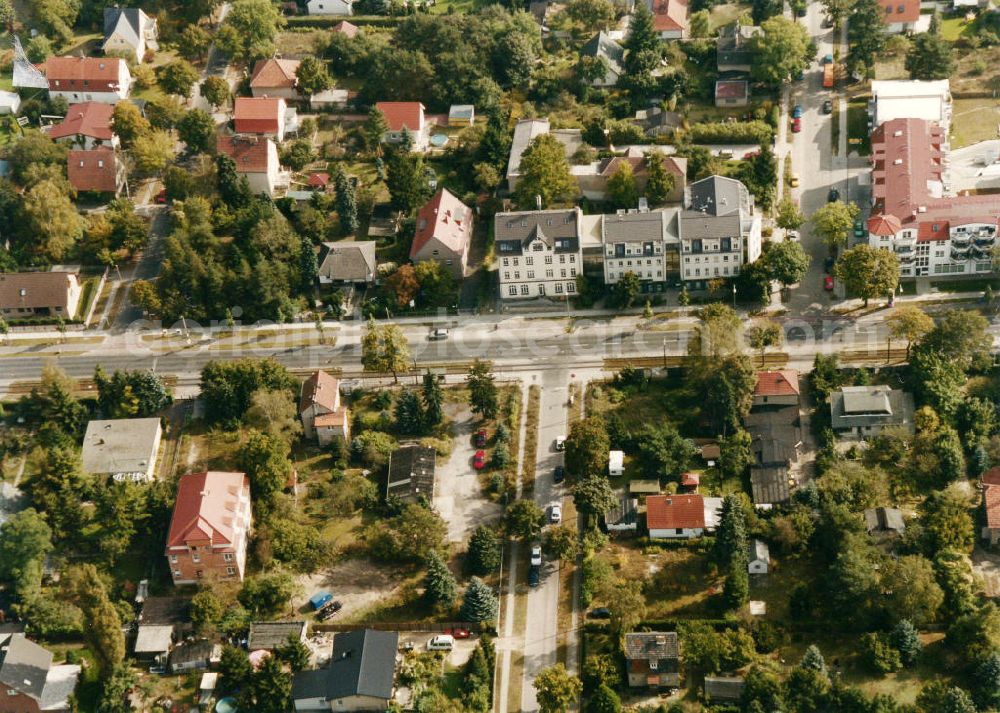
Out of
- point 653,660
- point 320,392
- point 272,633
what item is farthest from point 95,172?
point 653,660

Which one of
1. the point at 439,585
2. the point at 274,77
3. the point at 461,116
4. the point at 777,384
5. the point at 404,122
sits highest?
the point at 274,77

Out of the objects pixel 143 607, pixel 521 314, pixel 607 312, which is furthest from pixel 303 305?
pixel 143 607

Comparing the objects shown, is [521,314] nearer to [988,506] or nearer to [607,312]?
[607,312]

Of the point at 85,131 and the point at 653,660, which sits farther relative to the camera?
the point at 85,131

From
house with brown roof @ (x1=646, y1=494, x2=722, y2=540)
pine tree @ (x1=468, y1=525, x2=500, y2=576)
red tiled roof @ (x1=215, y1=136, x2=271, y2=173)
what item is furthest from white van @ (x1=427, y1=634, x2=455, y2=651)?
red tiled roof @ (x1=215, y1=136, x2=271, y2=173)

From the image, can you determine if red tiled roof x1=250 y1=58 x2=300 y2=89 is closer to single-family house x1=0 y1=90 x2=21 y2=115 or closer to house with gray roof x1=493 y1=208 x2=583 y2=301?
single-family house x1=0 y1=90 x2=21 y2=115

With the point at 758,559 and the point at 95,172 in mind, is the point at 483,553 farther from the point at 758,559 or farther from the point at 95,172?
the point at 95,172
